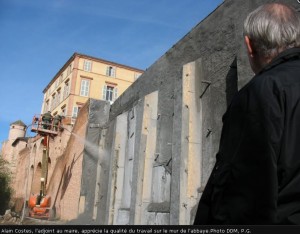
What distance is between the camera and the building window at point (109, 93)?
40.6 metres

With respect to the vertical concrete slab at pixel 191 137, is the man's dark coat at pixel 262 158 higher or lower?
lower

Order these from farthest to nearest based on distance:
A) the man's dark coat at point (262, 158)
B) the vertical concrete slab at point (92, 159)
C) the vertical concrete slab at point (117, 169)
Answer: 1. the vertical concrete slab at point (92, 159)
2. the vertical concrete slab at point (117, 169)
3. the man's dark coat at point (262, 158)

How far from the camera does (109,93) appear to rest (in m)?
40.7

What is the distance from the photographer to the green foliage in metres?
31.7

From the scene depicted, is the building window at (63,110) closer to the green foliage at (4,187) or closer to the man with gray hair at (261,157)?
Answer: the green foliage at (4,187)

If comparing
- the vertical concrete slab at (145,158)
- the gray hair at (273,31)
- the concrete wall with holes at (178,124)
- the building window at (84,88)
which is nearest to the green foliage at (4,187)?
the building window at (84,88)

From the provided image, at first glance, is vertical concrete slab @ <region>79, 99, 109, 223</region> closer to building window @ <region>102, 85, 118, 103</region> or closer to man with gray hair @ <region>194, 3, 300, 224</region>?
man with gray hair @ <region>194, 3, 300, 224</region>

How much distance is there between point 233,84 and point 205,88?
740 mm

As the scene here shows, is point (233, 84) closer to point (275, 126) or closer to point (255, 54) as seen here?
point (255, 54)

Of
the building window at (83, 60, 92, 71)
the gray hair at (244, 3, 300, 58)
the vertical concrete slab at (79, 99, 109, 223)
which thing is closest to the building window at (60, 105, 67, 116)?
the building window at (83, 60, 92, 71)

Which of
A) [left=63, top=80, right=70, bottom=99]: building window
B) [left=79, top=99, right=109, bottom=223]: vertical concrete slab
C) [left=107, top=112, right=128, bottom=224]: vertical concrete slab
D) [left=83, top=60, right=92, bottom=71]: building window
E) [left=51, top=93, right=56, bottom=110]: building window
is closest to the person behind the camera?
[left=107, top=112, right=128, bottom=224]: vertical concrete slab

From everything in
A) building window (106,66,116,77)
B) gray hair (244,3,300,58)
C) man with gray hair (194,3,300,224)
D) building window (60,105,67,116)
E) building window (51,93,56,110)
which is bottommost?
man with gray hair (194,3,300,224)

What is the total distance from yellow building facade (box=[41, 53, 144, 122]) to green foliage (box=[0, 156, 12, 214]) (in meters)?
9.38

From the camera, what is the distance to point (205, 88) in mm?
5953
